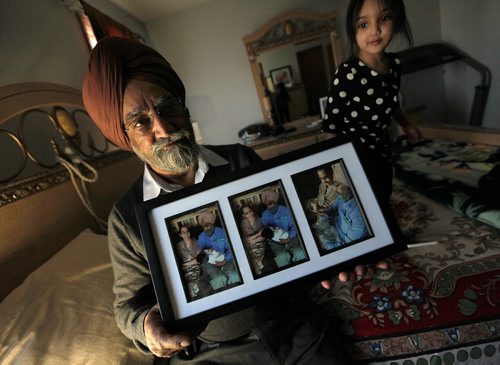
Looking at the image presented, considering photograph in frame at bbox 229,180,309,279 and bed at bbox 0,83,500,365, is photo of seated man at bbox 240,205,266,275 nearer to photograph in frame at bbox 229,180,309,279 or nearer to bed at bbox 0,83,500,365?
photograph in frame at bbox 229,180,309,279

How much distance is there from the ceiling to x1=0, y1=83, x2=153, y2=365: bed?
1.62 m

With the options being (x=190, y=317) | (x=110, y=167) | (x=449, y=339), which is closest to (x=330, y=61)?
(x=110, y=167)

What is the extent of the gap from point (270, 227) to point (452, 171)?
1216 millimetres

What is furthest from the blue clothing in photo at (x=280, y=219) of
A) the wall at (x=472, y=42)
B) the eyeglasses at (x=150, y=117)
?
the wall at (x=472, y=42)

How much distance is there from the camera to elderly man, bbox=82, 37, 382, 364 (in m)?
0.65

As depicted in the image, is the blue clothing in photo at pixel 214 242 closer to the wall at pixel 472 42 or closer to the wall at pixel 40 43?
the wall at pixel 40 43

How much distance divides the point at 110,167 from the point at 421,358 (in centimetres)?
157

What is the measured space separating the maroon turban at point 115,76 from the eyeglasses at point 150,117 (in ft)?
0.11

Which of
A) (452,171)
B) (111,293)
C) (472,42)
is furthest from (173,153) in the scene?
(472,42)

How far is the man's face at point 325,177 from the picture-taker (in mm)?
530

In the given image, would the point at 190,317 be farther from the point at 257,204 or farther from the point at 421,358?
the point at 421,358

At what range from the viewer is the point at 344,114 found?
3.35 ft

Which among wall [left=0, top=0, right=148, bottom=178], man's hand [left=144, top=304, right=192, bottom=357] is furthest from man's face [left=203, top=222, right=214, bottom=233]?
wall [left=0, top=0, right=148, bottom=178]

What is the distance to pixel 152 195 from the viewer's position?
2.41 ft
